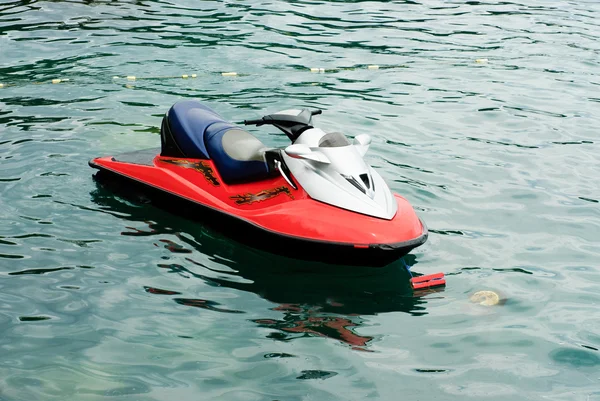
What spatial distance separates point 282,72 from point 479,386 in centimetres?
697

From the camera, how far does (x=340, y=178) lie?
525cm

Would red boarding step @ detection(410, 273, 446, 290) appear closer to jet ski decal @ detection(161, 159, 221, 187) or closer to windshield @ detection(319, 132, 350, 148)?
windshield @ detection(319, 132, 350, 148)

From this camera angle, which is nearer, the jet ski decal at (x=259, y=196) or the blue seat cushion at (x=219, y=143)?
the jet ski decal at (x=259, y=196)

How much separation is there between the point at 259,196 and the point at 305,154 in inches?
22.4

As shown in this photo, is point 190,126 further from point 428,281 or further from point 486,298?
point 486,298

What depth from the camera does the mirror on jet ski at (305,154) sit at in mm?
5242

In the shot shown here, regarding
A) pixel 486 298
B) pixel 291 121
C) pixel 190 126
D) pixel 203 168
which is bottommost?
pixel 486 298

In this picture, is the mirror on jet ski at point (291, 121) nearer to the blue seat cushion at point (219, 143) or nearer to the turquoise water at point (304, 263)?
the blue seat cushion at point (219, 143)

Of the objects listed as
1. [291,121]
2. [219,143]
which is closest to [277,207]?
[291,121]

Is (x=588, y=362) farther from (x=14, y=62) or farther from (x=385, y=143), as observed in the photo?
(x=14, y=62)

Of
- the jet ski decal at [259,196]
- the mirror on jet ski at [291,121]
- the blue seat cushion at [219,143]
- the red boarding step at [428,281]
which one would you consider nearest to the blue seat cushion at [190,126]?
the blue seat cushion at [219,143]

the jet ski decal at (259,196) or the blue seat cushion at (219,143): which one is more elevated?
the blue seat cushion at (219,143)

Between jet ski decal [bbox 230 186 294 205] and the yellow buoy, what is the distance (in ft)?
4.67

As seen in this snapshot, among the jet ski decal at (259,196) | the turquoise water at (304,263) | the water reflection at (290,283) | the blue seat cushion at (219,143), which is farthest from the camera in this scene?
the blue seat cushion at (219,143)
